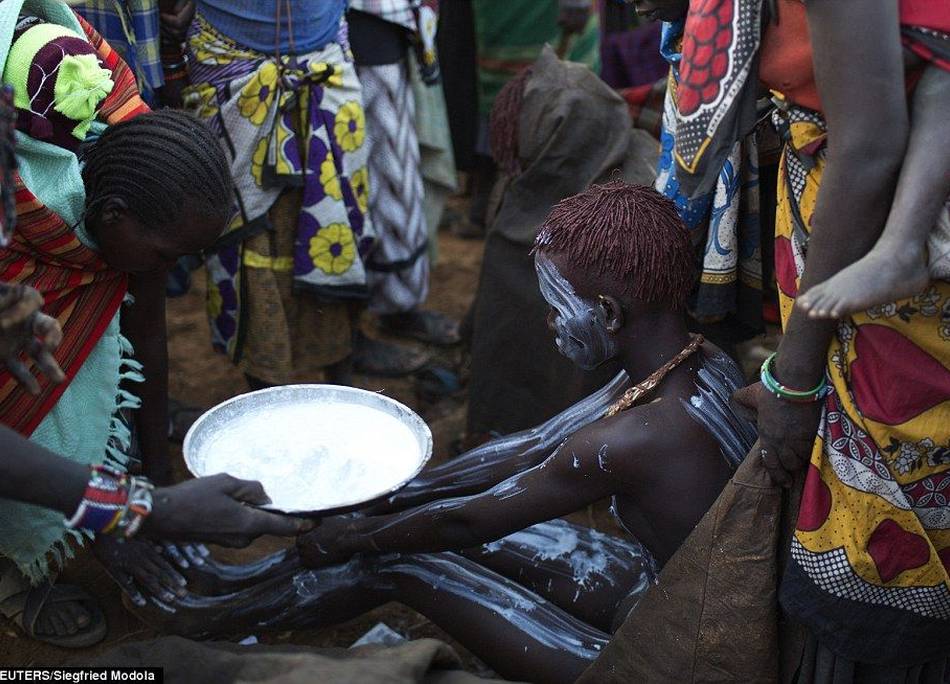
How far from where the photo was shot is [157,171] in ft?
7.05

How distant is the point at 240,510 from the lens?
1.82 m

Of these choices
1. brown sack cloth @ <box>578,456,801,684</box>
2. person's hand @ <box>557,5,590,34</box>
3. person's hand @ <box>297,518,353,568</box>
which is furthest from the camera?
person's hand @ <box>557,5,590,34</box>

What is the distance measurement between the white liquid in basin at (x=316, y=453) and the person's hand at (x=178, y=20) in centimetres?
148

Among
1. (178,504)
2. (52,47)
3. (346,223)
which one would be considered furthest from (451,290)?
(178,504)

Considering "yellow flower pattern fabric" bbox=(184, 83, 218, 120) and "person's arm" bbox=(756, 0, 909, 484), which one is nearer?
"person's arm" bbox=(756, 0, 909, 484)

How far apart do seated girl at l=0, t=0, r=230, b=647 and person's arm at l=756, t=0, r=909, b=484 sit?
1219 mm

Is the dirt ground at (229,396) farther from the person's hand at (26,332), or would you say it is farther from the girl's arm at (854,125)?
the girl's arm at (854,125)

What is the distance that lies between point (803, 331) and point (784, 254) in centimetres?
21

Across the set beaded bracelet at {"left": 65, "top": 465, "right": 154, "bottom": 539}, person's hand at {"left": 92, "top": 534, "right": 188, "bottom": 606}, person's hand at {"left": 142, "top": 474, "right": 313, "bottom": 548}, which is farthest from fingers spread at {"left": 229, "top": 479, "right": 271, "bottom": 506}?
person's hand at {"left": 92, "top": 534, "right": 188, "bottom": 606}

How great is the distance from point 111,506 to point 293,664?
1.27ft

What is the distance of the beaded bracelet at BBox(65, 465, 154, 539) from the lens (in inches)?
66.5

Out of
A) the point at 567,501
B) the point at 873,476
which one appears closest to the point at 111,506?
the point at 567,501

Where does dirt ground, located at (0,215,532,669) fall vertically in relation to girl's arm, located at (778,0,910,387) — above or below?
below

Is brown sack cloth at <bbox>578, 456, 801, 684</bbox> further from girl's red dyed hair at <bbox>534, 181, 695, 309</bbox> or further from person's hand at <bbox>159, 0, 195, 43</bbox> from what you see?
person's hand at <bbox>159, 0, 195, 43</bbox>
